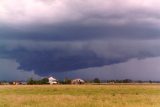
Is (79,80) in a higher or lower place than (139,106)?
higher

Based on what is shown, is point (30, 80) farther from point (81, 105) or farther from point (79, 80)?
point (81, 105)

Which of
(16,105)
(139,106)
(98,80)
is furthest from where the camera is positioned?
(98,80)

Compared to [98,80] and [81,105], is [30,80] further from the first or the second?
[81,105]

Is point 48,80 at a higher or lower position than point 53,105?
higher

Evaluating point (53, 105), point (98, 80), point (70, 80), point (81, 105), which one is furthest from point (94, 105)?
point (98, 80)

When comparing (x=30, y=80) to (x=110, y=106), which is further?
(x=30, y=80)

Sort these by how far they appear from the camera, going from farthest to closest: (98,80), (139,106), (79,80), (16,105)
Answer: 1. (98,80)
2. (79,80)
3. (16,105)
4. (139,106)

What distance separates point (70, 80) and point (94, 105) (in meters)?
145

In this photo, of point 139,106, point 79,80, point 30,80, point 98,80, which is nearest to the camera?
point 139,106

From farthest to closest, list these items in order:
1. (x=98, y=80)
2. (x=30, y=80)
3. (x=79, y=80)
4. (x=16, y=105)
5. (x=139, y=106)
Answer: (x=98, y=80)
(x=79, y=80)
(x=30, y=80)
(x=16, y=105)
(x=139, y=106)

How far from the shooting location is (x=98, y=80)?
19312 centimetres

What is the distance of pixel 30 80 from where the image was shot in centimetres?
15925

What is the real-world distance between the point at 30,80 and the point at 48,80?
12727 millimetres

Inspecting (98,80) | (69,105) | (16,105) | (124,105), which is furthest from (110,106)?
(98,80)
